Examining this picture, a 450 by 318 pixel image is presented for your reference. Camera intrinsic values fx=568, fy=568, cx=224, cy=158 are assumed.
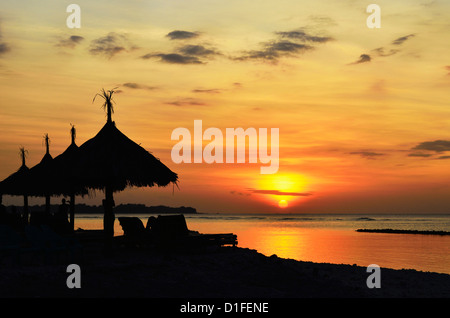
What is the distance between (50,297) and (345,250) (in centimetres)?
3531

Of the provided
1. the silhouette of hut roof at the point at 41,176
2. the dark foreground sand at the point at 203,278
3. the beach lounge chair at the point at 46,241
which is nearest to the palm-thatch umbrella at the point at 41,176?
the silhouette of hut roof at the point at 41,176

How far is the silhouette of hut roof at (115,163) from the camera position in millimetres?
15719

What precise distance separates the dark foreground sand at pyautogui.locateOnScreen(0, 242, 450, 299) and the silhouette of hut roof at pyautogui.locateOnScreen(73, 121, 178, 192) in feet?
6.78

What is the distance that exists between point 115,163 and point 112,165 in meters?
0.13

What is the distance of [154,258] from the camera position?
15.3 meters

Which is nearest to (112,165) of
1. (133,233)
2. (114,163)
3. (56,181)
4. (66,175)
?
(114,163)

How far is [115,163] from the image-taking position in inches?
621

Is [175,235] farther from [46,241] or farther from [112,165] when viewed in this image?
[46,241]

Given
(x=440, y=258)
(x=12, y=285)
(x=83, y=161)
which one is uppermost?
(x=83, y=161)

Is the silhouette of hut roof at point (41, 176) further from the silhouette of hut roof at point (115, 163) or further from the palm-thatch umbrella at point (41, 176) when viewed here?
the silhouette of hut roof at point (115, 163)

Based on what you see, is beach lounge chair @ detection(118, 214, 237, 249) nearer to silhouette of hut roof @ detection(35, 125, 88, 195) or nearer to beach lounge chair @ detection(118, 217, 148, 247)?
beach lounge chair @ detection(118, 217, 148, 247)
